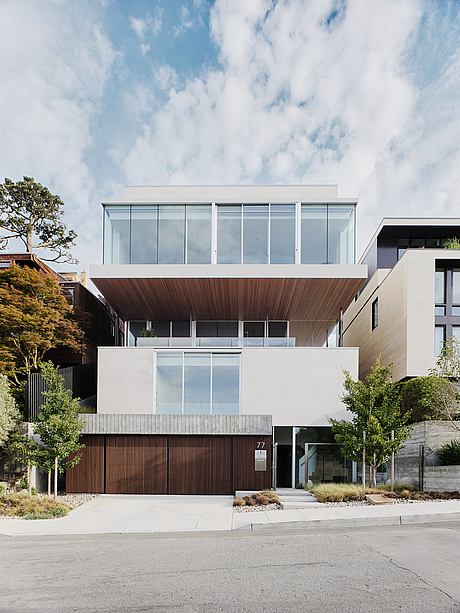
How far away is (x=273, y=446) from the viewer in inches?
849

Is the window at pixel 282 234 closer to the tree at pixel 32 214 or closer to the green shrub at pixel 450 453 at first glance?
the green shrub at pixel 450 453

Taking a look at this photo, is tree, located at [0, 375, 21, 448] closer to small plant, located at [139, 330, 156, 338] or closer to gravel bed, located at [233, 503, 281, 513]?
small plant, located at [139, 330, 156, 338]

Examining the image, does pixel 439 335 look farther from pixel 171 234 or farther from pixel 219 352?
pixel 171 234

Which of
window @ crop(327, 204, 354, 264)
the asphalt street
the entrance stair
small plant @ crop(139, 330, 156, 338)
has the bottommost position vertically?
the entrance stair

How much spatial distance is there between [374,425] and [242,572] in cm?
1041

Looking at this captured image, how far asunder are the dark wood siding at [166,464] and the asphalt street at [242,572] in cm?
846

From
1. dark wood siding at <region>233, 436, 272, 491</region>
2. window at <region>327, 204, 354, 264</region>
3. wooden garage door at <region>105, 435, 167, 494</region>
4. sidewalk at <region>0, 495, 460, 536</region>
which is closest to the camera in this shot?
sidewalk at <region>0, 495, 460, 536</region>

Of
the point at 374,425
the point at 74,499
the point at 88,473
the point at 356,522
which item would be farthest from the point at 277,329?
the point at 356,522

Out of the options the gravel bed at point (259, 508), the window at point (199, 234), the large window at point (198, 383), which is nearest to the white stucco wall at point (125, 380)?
the large window at point (198, 383)

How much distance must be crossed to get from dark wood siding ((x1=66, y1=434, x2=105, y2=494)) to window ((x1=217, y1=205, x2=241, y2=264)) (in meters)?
9.55

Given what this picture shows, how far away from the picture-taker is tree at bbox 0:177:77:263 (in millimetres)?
37406

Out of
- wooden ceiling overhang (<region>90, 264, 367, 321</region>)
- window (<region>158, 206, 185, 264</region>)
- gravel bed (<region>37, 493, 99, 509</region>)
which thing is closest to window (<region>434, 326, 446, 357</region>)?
wooden ceiling overhang (<region>90, 264, 367, 321</region>)

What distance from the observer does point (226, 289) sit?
989 inches

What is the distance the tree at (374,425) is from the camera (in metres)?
18.0
